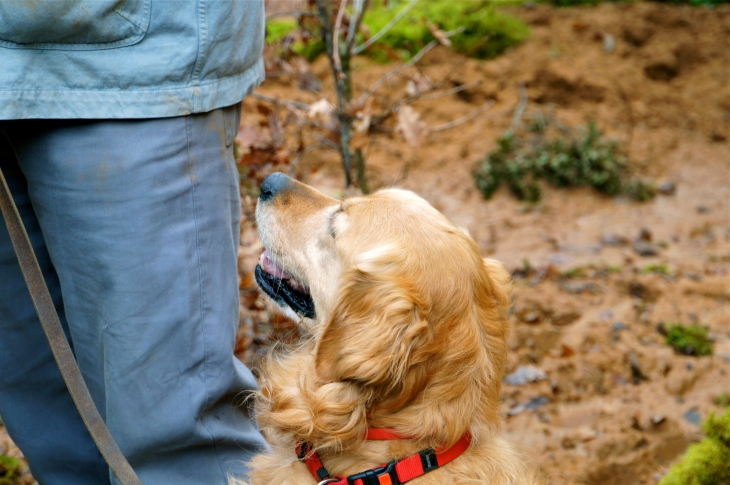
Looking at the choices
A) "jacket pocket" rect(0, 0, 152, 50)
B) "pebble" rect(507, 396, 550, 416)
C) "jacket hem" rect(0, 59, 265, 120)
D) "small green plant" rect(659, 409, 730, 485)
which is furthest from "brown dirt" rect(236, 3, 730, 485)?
"jacket pocket" rect(0, 0, 152, 50)

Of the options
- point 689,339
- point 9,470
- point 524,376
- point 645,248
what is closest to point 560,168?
point 645,248

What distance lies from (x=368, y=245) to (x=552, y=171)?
4576mm

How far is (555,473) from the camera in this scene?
298 cm

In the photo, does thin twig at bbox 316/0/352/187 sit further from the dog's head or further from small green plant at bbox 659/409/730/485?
small green plant at bbox 659/409/730/485

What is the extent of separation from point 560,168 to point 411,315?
187 inches

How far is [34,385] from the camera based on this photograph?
2.30 meters

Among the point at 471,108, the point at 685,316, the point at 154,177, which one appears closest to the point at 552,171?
the point at 471,108

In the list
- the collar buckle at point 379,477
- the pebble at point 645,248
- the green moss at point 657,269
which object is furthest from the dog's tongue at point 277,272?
the pebble at point 645,248

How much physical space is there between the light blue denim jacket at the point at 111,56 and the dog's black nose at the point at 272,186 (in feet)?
1.97

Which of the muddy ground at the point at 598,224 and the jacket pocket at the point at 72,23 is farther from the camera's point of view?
the muddy ground at the point at 598,224

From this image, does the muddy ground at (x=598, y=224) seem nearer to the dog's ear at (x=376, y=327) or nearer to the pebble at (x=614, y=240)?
the pebble at (x=614, y=240)

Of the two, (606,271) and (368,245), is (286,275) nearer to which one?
(368,245)

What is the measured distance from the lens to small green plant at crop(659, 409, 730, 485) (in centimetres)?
236

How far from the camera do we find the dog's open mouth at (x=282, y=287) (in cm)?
238
